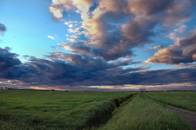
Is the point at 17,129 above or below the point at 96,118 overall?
above

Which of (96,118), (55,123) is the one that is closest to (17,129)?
(55,123)

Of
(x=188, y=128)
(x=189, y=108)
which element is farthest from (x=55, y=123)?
(x=189, y=108)

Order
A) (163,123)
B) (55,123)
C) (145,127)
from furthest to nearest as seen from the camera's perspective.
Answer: (55,123), (163,123), (145,127)

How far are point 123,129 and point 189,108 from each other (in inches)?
799

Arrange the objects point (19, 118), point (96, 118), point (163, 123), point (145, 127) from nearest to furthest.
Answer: point (145, 127)
point (163, 123)
point (19, 118)
point (96, 118)

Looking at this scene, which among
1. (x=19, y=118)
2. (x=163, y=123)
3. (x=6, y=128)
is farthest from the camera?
(x=19, y=118)

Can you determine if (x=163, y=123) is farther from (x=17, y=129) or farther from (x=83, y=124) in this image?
(x=17, y=129)

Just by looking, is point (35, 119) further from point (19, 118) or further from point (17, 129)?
point (17, 129)

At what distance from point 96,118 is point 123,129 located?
37.3 ft

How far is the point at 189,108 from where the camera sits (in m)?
22.9

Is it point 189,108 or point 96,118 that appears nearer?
point 96,118

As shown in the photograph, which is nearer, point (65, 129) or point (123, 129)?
point (123, 129)

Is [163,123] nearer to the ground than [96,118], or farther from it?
farther from it

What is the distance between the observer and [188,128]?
31.0ft
